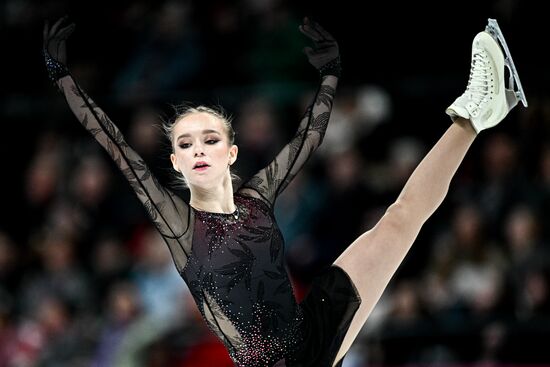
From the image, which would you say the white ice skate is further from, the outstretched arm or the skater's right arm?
the skater's right arm

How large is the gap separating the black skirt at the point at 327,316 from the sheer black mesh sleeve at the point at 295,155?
1.48 ft

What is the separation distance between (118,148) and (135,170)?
0.12 metres

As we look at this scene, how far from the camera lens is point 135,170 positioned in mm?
4668

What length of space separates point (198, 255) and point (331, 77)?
3.53 ft

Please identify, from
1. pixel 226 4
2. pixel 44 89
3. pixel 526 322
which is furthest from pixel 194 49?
pixel 526 322

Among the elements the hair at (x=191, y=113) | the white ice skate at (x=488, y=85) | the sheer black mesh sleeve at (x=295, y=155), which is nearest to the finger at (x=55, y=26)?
the hair at (x=191, y=113)

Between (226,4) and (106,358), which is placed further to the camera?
(226,4)

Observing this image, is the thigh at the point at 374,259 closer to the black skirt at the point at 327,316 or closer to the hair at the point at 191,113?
the black skirt at the point at 327,316

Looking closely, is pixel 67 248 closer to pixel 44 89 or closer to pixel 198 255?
pixel 44 89

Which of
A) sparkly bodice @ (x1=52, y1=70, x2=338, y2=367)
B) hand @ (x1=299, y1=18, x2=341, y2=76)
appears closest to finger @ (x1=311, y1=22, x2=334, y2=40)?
hand @ (x1=299, y1=18, x2=341, y2=76)

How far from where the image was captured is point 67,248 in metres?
8.26

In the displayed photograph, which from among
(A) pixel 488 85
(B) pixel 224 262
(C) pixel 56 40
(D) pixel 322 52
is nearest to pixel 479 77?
(A) pixel 488 85

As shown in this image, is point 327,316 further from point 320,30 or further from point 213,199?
point 320,30

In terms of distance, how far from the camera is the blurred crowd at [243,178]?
683 cm
